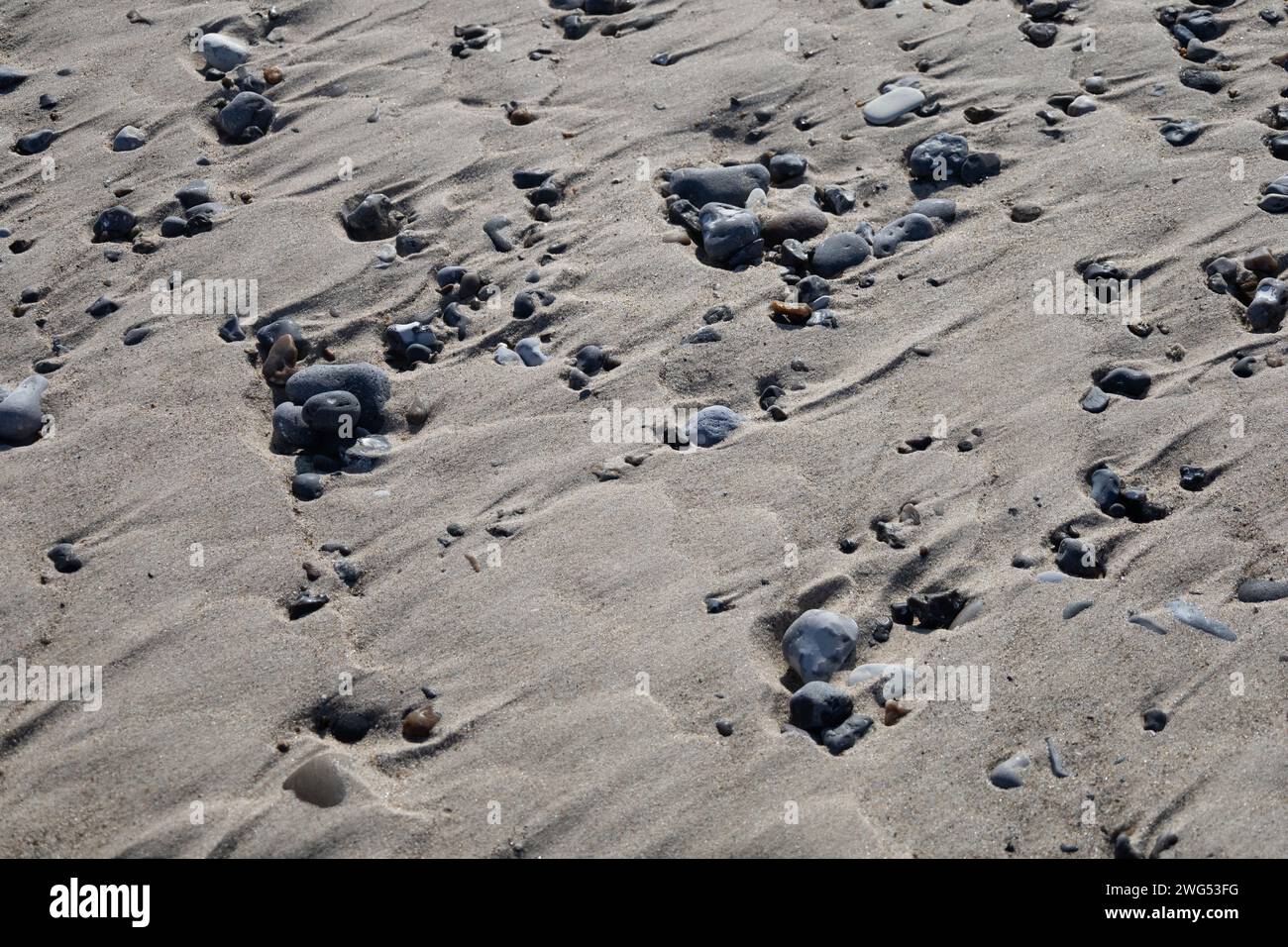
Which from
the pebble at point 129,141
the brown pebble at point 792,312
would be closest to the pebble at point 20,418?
the pebble at point 129,141

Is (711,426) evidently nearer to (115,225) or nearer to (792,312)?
(792,312)

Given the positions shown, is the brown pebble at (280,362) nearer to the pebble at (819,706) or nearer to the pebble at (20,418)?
the pebble at (20,418)

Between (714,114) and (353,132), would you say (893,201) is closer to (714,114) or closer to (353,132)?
(714,114)

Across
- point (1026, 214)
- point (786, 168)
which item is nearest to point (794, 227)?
point (786, 168)

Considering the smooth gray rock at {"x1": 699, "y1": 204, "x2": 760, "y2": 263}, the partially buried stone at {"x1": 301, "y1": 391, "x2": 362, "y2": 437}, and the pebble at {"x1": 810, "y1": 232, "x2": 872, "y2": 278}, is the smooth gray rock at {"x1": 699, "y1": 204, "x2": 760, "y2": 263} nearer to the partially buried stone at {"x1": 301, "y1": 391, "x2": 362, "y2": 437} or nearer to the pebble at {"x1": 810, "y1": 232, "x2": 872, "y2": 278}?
the pebble at {"x1": 810, "y1": 232, "x2": 872, "y2": 278}

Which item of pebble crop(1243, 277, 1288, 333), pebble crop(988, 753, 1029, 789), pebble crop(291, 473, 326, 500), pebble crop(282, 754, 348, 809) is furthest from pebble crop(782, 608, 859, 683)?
pebble crop(1243, 277, 1288, 333)

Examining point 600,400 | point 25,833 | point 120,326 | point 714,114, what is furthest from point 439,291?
point 25,833
